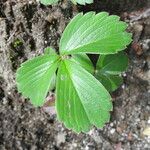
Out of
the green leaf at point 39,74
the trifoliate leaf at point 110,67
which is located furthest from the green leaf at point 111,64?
the green leaf at point 39,74

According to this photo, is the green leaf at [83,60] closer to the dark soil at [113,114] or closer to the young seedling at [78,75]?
the young seedling at [78,75]

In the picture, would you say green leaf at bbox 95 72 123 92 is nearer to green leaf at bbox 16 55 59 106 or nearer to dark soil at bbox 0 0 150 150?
dark soil at bbox 0 0 150 150

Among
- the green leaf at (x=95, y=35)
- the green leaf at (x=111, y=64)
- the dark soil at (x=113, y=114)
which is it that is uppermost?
the green leaf at (x=95, y=35)

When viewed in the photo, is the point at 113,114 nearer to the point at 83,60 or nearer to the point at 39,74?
the point at 83,60

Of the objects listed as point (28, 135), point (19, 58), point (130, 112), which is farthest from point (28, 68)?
point (130, 112)

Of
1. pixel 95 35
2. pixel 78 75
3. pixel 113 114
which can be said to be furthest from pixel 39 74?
pixel 113 114

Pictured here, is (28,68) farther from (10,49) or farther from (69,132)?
(69,132)

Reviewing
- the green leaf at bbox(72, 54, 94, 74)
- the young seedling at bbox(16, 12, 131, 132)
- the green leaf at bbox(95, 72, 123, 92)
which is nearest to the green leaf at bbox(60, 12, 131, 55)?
the young seedling at bbox(16, 12, 131, 132)
